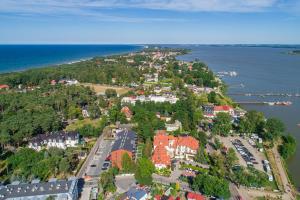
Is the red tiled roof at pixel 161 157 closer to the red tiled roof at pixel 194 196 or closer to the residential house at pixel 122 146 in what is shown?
the residential house at pixel 122 146

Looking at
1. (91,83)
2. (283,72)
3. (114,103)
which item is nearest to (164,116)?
(114,103)

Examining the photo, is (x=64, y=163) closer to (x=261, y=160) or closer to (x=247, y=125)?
(x=261, y=160)

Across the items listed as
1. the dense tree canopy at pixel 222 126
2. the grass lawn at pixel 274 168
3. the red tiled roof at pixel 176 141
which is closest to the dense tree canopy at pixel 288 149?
Result: the grass lawn at pixel 274 168

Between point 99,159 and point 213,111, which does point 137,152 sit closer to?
point 99,159

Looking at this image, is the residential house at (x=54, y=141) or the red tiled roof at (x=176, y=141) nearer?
the red tiled roof at (x=176, y=141)

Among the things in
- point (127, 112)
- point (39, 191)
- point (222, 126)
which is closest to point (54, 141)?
point (39, 191)

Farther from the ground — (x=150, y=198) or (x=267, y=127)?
(x=267, y=127)
